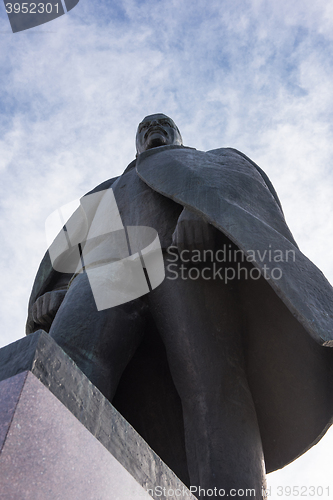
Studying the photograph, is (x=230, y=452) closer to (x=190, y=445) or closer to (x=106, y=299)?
(x=190, y=445)

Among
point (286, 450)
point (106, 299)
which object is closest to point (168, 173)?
point (106, 299)

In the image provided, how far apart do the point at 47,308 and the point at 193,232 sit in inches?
52.9

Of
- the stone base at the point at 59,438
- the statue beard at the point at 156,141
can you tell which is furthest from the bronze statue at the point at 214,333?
the stone base at the point at 59,438

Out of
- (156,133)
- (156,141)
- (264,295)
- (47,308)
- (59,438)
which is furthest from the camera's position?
(156,133)

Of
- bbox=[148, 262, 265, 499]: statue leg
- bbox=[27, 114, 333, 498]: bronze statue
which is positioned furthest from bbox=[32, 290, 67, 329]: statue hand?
bbox=[148, 262, 265, 499]: statue leg

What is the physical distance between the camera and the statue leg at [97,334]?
3.19 meters

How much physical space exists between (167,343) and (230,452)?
0.83 m

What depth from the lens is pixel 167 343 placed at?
355 cm

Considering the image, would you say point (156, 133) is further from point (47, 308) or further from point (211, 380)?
point (211, 380)

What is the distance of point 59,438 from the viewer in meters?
1.61
